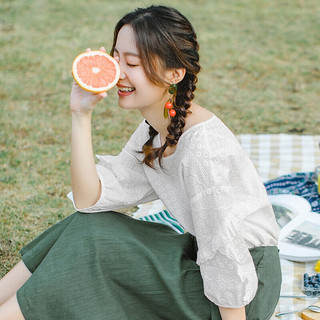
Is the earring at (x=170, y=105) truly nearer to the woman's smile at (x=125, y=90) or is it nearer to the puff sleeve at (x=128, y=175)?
the woman's smile at (x=125, y=90)

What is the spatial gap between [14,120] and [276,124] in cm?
261

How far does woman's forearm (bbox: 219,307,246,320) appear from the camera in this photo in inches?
91.6

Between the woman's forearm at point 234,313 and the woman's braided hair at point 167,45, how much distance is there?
0.72m

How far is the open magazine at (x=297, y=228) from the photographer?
11.2 ft

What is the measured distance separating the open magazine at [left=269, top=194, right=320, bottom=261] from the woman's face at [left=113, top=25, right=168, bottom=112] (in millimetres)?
1488

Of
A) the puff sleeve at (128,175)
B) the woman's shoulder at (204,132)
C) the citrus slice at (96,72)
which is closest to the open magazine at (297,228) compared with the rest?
the puff sleeve at (128,175)

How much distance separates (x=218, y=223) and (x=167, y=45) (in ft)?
2.47

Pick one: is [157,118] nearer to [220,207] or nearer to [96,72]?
[96,72]


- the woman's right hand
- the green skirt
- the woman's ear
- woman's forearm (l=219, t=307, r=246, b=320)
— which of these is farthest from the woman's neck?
woman's forearm (l=219, t=307, r=246, b=320)

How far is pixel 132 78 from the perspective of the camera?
239cm

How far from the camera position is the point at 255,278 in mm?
2352

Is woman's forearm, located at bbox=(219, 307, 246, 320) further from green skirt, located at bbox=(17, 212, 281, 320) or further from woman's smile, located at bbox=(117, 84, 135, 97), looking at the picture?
woman's smile, located at bbox=(117, 84, 135, 97)

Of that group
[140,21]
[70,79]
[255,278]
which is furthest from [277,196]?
[70,79]

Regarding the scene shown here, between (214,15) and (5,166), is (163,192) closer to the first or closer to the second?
(5,166)
